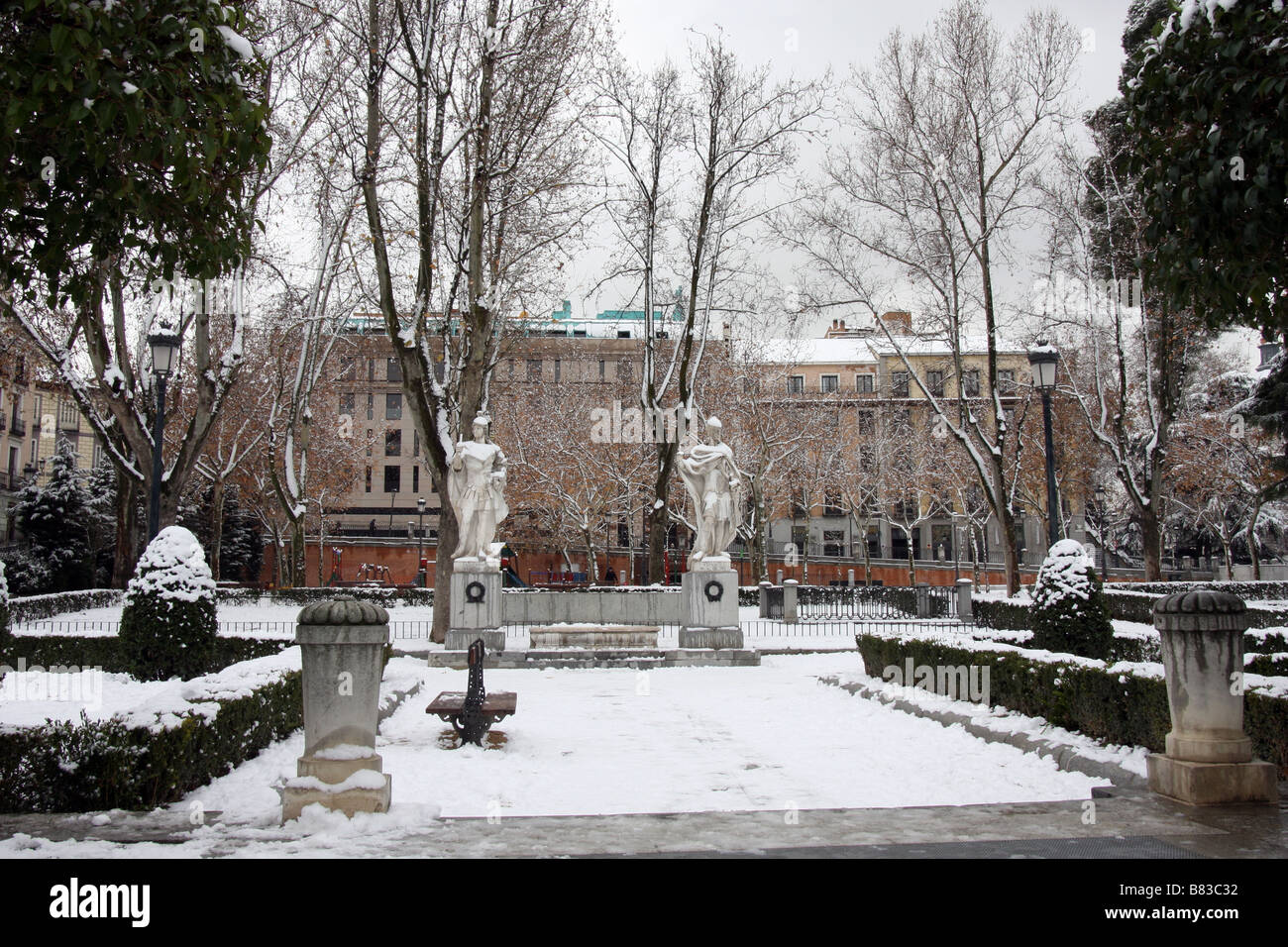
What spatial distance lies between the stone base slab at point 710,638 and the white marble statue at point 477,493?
4.22 meters

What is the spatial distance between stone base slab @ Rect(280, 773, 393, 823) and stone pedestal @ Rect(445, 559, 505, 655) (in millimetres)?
12511

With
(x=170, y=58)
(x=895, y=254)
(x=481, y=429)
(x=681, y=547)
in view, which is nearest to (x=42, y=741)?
(x=170, y=58)

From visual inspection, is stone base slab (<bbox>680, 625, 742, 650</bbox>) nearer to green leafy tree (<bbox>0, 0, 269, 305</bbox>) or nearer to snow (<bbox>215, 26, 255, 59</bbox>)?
green leafy tree (<bbox>0, 0, 269, 305</bbox>)

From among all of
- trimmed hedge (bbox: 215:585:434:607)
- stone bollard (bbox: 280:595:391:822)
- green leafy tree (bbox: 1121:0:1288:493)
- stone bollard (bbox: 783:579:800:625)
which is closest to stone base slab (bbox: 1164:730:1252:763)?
green leafy tree (bbox: 1121:0:1288:493)

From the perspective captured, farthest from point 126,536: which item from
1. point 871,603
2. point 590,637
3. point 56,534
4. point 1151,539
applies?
point 1151,539

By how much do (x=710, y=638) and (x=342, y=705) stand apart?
13092 mm

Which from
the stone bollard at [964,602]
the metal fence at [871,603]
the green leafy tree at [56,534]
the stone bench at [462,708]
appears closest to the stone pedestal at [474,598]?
the stone bench at [462,708]

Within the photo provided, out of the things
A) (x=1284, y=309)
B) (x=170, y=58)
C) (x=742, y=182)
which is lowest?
(x=1284, y=309)

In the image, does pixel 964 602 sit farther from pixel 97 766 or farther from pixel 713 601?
pixel 97 766

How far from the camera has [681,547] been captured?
55375 millimetres

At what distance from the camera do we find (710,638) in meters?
18.9

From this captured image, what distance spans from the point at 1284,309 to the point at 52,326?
2879 centimetres
